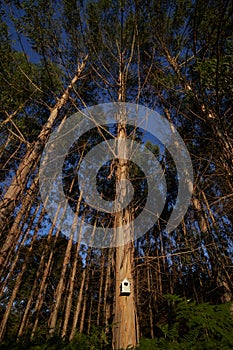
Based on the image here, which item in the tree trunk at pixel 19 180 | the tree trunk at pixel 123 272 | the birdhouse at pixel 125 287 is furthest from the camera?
the tree trunk at pixel 19 180

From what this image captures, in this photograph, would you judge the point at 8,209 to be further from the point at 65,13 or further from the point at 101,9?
the point at 101,9

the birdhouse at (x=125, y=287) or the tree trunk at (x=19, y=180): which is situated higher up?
the tree trunk at (x=19, y=180)

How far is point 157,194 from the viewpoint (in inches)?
394

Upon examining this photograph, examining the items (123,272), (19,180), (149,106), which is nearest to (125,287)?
(123,272)

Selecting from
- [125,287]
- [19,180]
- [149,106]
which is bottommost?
[125,287]

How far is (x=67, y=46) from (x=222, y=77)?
484 centimetres

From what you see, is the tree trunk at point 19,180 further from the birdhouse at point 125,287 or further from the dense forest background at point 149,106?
the birdhouse at point 125,287

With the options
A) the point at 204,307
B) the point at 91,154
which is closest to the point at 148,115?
the point at 204,307

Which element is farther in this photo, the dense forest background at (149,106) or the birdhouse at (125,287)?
the birdhouse at (125,287)

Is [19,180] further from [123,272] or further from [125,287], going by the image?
[125,287]

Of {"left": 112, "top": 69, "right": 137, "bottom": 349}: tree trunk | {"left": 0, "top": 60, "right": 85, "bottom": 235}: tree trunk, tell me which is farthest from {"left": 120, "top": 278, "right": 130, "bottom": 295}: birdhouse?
{"left": 0, "top": 60, "right": 85, "bottom": 235}: tree trunk

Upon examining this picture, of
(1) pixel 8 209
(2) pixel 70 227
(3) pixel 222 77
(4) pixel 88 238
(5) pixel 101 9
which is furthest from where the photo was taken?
(4) pixel 88 238

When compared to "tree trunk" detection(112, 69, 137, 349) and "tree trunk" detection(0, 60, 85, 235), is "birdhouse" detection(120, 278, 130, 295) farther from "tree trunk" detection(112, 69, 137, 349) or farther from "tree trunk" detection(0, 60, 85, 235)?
"tree trunk" detection(0, 60, 85, 235)

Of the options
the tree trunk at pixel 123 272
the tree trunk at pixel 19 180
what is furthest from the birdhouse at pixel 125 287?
the tree trunk at pixel 19 180
